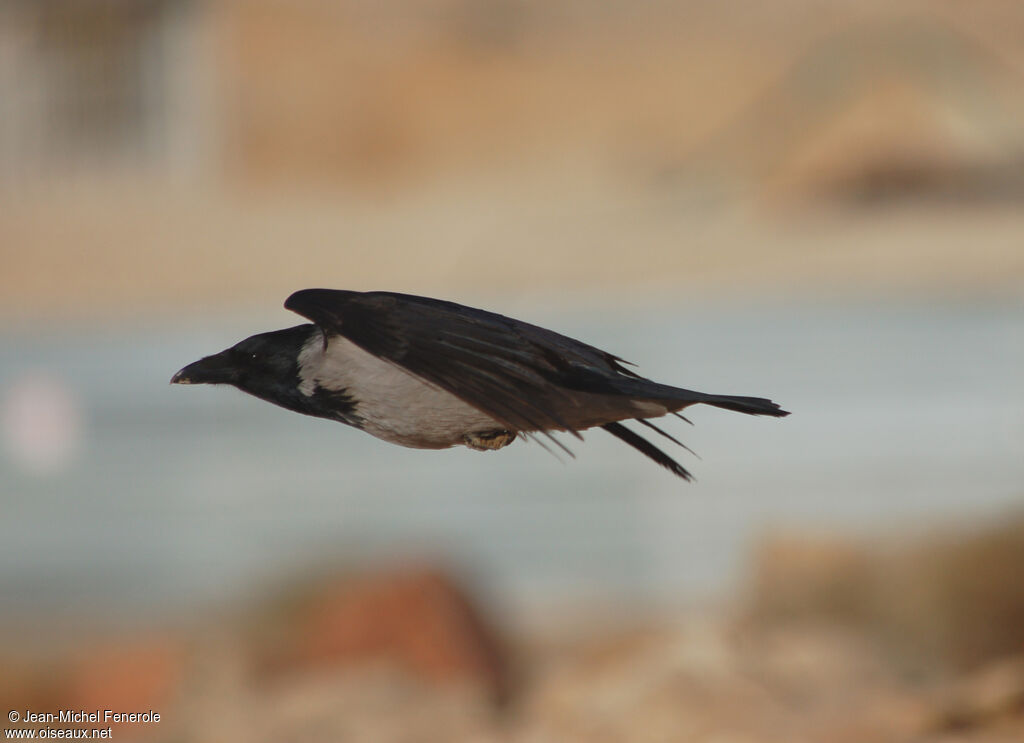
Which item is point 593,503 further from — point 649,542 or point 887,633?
point 887,633

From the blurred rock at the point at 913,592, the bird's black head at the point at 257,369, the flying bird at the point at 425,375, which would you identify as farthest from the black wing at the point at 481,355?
the blurred rock at the point at 913,592

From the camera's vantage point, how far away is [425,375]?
96.3 inches

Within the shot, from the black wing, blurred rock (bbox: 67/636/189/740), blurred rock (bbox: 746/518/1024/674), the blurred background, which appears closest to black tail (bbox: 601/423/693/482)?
the black wing

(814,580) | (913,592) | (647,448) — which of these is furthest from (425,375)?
(814,580)

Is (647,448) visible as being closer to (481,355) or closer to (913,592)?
(481,355)

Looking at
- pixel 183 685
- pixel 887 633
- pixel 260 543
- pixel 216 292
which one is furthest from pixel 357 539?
pixel 216 292

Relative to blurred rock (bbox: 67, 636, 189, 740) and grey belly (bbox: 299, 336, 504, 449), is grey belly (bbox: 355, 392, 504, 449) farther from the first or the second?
blurred rock (bbox: 67, 636, 189, 740)

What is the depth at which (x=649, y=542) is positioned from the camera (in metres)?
11.2

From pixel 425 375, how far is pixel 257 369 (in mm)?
342

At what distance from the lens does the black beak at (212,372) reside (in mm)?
→ 2549

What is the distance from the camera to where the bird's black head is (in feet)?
8.37

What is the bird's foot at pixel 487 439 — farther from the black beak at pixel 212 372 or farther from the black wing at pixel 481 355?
the black beak at pixel 212 372

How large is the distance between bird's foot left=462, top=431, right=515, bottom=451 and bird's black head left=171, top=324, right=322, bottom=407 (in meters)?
0.33

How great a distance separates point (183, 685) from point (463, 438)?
7.07m
